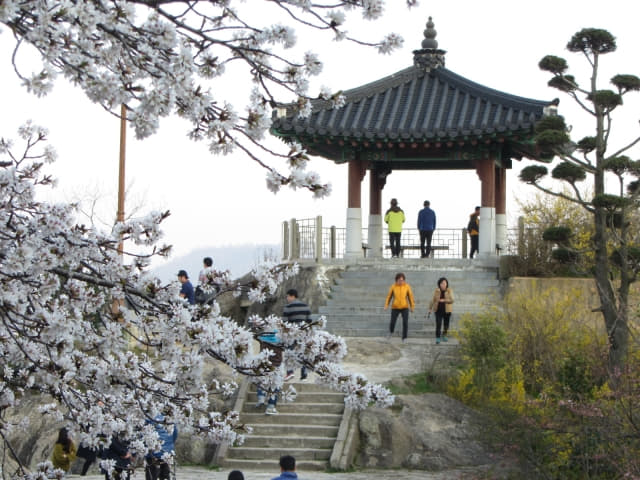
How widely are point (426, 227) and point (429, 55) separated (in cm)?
496

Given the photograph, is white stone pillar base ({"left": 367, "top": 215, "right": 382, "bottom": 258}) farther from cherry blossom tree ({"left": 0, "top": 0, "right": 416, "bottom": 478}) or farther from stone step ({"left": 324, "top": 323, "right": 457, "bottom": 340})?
cherry blossom tree ({"left": 0, "top": 0, "right": 416, "bottom": 478})

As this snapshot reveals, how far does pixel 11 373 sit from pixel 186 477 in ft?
28.1

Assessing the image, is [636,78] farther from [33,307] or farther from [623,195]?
[33,307]

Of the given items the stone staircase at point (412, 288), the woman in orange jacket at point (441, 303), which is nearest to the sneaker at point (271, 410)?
the woman in orange jacket at point (441, 303)

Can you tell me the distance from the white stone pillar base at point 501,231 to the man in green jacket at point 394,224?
2540 mm

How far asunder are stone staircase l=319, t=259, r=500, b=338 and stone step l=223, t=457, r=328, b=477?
256 inches

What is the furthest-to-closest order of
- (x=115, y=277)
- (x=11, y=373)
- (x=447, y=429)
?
(x=447, y=429), (x=11, y=373), (x=115, y=277)

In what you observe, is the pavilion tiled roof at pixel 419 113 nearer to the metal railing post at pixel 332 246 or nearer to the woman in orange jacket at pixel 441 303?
the metal railing post at pixel 332 246

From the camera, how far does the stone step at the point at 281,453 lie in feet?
52.4

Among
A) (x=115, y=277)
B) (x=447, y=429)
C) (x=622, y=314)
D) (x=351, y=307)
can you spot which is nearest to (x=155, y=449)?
(x=115, y=277)

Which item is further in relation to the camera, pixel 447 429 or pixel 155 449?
pixel 447 429

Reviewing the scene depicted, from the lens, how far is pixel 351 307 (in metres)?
23.3

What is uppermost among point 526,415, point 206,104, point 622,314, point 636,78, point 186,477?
point 636,78

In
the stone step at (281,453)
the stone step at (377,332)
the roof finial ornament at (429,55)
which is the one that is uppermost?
the roof finial ornament at (429,55)
